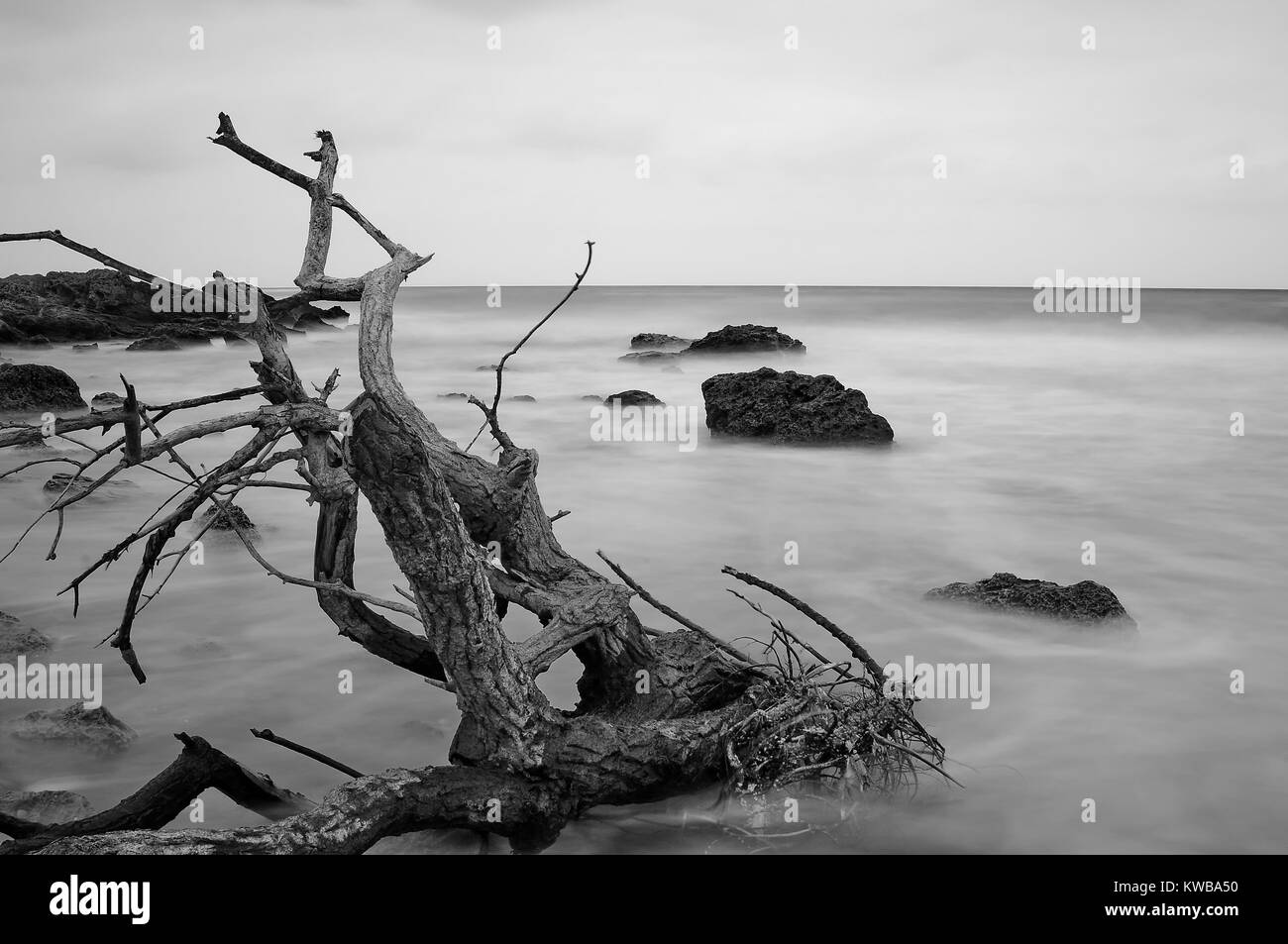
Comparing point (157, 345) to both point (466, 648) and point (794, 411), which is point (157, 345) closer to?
point (794, 411)

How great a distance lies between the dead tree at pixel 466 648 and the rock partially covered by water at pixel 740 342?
15.6 meters

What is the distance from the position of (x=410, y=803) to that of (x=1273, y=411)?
14159mm

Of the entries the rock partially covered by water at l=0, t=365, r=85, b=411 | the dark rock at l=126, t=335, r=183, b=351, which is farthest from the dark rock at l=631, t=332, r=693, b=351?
the rock partially covered by water at l=0, t=365, r=85, b=411

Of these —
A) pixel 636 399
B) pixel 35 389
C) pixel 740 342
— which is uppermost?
pixel 740 342

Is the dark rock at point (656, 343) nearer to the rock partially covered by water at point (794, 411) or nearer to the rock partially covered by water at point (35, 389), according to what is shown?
the rock partially covered by water at point (794, 411)

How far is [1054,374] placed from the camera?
18.5m

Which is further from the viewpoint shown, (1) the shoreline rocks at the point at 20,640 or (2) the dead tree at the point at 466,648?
(1) the shoreline rocks at the point at 20,640

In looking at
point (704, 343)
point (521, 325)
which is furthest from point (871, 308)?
point (704, 343)

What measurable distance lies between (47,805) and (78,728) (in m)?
0.50

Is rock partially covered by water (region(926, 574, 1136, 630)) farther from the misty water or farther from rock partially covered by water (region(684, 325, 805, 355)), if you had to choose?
rock partially covered by water (region(684, 325, 805, 355))

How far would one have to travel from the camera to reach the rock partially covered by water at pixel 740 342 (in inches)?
766

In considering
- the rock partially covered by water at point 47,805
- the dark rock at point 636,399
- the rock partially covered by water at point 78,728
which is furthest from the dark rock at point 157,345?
the rock partially covered by water at point 47,805

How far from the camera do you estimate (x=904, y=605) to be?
5.77 metres

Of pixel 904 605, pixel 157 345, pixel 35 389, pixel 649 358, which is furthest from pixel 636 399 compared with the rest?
pixel 157 345
